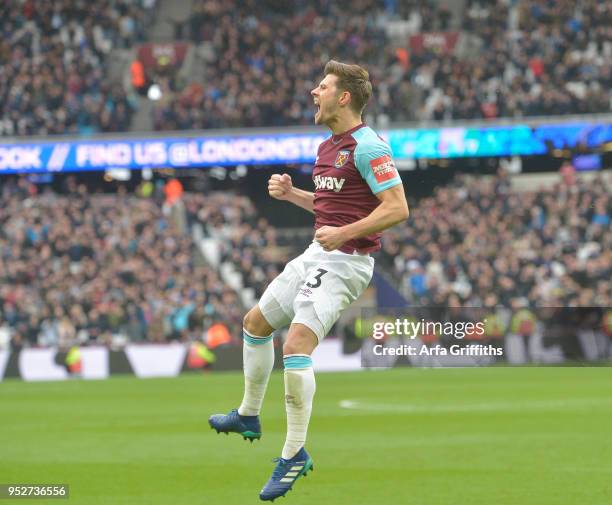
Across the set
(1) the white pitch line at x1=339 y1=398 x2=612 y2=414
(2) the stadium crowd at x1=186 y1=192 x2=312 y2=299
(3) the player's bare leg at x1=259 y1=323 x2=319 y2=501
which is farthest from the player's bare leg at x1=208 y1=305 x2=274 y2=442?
(2) the stadium crowd at x1=186 y1=192 x2=312 y2=299

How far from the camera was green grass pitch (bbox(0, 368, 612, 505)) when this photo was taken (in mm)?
9844

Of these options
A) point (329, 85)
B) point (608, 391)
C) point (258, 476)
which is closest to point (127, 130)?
point (608, 391)

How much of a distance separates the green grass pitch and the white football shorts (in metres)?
1.68

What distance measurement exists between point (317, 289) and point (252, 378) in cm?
88

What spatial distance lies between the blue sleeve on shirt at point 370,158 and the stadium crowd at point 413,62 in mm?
27879

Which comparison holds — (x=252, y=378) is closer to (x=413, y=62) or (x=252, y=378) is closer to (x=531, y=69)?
(x=531, y=69)

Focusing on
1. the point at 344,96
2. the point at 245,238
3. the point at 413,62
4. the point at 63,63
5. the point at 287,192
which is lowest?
the point at 245,238

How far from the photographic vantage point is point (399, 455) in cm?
1249

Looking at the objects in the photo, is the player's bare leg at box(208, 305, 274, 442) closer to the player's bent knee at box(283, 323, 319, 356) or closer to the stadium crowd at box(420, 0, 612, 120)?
the player's bent knee at box(283, 323, 319, 356)

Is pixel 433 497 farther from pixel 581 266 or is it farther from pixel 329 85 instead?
pixel 581 266

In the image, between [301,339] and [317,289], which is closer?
[301,339]

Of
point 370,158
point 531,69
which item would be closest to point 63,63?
point 531,69

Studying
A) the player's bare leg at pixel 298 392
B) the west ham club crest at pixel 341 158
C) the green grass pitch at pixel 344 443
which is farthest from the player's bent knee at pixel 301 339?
the green grass pitch at pixel 344 443

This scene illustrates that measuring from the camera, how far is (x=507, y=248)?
31734mm
